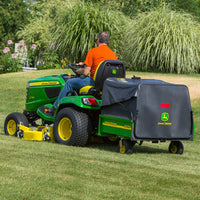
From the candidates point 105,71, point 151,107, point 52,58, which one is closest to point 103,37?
point 105,71

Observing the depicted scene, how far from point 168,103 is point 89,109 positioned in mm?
1352

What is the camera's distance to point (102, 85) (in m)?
7.24

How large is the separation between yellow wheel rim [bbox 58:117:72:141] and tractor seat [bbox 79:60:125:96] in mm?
515

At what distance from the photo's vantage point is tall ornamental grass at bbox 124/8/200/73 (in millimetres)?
17500

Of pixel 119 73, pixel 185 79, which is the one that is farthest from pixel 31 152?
pixel 185 79

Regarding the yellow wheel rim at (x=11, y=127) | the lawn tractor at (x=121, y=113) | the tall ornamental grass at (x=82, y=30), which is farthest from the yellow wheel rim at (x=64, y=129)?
the tall ornamental grass at (x=82, y=30)

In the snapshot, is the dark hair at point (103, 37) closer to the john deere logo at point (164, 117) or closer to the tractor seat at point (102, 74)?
the tractor seat at point (102, 74)

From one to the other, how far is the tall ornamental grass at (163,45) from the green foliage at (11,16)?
28630mm

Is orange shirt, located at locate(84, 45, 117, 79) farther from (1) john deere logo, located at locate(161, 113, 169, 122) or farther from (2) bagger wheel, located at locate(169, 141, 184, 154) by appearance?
(2) bagger wheel, located at locate(169, 141, 184, 154)

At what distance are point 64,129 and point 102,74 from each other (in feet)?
3.57

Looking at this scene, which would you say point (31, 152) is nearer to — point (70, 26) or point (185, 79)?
point (185, 79)

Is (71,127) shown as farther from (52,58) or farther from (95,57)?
(52,58)

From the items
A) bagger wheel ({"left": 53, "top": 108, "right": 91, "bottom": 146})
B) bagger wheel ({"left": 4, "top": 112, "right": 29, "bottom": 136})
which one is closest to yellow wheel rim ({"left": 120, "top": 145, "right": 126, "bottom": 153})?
bagger wheel ({"left": 53, "top": 108, "right": 91, "bottom": 146})

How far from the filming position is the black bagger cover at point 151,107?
6461 millimetres
